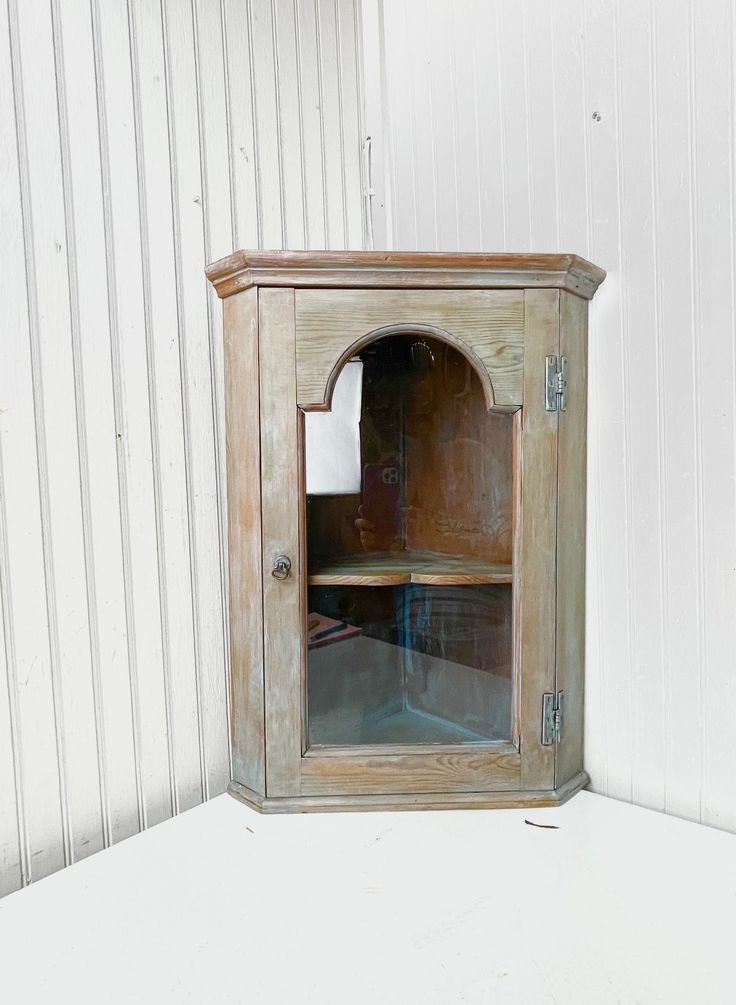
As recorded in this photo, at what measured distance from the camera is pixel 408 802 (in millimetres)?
968

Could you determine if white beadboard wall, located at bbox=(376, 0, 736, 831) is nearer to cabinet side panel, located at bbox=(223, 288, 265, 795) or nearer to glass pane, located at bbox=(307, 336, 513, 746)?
glass pane, located at bbox=(307, 336, 513, 746)

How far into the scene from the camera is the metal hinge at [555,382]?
0.96 meters

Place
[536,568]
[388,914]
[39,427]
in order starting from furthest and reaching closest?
1. [536,568]
2. [39,427]
3. [388,914]

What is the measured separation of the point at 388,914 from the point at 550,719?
362 millimetres

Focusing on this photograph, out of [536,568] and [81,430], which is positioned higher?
[81,430]

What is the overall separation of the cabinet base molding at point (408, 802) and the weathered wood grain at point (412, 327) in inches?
21.5

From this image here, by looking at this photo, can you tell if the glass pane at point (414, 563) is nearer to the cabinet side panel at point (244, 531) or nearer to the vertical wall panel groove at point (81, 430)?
the cabinet side panel at point (244, 531)

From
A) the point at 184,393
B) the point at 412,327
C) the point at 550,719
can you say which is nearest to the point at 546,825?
the point at 550,719

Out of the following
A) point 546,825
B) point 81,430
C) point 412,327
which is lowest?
point 546,825

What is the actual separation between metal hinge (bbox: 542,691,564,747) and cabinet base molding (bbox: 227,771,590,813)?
74 mm

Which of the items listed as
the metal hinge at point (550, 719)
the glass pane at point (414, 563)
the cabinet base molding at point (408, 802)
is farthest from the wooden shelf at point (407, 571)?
the cabinet base molding at point (408, 802)

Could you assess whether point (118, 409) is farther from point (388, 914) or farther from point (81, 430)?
point (388, 914)

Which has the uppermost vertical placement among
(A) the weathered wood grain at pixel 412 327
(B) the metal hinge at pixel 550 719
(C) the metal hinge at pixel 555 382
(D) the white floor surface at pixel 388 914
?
(A) the weathered wood grain at pixel 412 327

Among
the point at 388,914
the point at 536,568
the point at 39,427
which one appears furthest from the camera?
the point at 536,568
